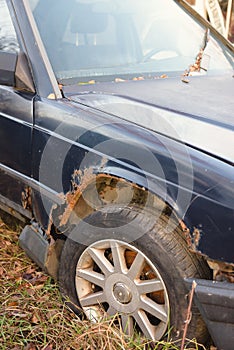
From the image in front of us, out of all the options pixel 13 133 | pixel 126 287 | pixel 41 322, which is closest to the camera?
pixel 126 287

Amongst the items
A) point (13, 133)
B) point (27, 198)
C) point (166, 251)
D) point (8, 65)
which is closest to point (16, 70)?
point (8, 65)

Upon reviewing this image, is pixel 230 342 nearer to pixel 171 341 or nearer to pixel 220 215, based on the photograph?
pixel 171 341

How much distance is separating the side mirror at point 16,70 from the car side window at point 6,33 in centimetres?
14

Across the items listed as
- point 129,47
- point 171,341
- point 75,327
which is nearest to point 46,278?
point 75,327

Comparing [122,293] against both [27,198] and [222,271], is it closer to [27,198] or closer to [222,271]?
[222,271]

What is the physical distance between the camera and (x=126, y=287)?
205 centimetres

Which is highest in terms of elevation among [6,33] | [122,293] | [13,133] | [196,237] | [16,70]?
[6,33]

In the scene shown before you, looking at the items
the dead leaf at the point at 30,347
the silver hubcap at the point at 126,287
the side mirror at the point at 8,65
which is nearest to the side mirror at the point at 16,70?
the side mirror at the point at 8,65

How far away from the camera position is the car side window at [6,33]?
2.50 metres

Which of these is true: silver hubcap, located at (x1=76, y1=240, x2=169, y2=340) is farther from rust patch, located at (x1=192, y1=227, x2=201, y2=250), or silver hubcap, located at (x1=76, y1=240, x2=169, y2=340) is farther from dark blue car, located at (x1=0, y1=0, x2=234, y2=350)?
rust patch, located at (x1=192, y1=227, x2=201, y2=250)

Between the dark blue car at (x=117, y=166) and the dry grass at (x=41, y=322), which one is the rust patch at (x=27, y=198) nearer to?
the dark blue car at (x=117, y=166)

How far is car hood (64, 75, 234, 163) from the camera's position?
1981mm

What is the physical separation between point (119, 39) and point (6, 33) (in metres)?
0.68

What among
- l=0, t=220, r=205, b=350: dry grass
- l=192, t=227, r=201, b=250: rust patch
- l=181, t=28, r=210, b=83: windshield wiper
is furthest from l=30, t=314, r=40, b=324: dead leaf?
l=181, t=28, r=210, b=83: windshield wiper
